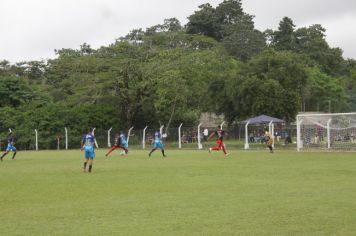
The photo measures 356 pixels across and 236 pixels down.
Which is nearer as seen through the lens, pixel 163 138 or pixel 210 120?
pixel 163 138

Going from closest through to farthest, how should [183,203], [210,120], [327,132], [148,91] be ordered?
[183,203] → [327,132] → [148,91] → [210,120]

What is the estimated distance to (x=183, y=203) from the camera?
1259cm

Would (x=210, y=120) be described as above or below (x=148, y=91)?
below

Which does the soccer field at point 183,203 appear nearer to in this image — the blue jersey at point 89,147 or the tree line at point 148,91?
the blue jersey at point 89,147

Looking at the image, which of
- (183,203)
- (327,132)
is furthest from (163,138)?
(183,203)

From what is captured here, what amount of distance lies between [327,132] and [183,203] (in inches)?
1020

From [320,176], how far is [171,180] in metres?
4.79

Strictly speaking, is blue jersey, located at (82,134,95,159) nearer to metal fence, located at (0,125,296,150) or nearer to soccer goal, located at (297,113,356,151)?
soccer goal, located at (297,113,356,151)

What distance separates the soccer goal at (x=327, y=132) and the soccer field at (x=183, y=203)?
16234 mm

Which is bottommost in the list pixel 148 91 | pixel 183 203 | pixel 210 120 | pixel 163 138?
A: pixel 183 203

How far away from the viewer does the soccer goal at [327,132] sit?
3563 cm

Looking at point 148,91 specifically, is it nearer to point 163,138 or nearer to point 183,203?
point 163,138

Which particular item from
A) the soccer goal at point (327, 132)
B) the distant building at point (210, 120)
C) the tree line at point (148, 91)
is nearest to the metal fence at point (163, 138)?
the tree line at point (148, 91)

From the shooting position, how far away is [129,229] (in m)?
9.55
